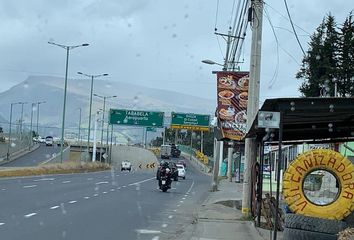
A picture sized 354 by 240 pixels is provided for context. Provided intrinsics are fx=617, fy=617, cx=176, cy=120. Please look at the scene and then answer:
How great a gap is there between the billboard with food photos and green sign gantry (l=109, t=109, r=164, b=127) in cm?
5014

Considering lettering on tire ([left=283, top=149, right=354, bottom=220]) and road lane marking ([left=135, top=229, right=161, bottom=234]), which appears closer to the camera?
lettering on tire ([left=283, top=149, right=354, bottom=220])

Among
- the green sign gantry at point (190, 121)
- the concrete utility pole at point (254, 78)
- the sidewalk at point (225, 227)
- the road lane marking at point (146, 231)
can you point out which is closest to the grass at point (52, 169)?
the green sign gantry at point (190, 121)

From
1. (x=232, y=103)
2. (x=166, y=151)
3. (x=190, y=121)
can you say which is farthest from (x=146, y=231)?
(x=166, y=151)

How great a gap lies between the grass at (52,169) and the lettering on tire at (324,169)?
33.2 meters

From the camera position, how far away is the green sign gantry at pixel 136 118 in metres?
72.1

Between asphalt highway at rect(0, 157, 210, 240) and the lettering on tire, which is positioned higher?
the lettering on tire

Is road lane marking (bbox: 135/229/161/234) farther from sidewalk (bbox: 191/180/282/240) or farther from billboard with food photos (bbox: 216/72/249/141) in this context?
billboard with food photos (bbox: 216/72/249/141)

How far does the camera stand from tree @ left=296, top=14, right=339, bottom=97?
155 feet

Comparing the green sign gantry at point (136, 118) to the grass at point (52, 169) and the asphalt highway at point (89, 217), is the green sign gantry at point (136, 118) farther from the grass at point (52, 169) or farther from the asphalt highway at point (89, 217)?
the asphalt highway at point (89, 217)

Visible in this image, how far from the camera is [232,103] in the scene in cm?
2217

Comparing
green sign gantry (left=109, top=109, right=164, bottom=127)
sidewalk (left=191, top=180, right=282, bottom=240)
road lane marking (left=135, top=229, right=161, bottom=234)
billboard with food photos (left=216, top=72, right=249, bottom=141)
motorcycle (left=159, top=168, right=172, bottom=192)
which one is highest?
green sign gantry (left=109, top=109, right=164, bottom=127)

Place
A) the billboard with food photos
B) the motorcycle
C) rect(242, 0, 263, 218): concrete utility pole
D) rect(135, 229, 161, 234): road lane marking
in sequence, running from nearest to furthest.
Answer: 1. rect(135, 229, 161, 234): road lane marking
2. rect(242, 0, 263, 218): concrete utility pole
3. the billboard with food photos
4. the motorcycle

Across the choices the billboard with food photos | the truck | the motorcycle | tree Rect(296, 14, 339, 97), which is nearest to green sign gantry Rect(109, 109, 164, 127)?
tree Rect(296, 14, 339, 97)

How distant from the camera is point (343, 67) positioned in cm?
4784
